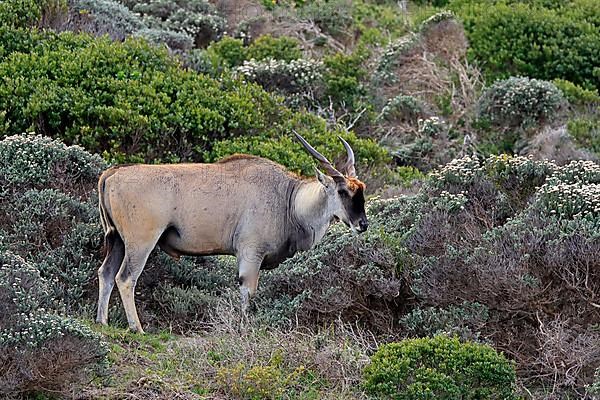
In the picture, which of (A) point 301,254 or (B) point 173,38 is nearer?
(A) point 301,254

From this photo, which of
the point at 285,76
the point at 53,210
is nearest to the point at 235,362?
the point at 53,210

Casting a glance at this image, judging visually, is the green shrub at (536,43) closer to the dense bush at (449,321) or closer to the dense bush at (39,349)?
the dense bush at (449,321)

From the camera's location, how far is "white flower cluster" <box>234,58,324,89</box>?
62.5 feet

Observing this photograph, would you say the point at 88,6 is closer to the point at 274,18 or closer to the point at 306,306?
the point at 274,18

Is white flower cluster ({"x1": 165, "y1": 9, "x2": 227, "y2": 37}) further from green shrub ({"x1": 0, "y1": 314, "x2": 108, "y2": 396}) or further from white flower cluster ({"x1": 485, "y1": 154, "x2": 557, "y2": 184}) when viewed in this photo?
green shrub ({"x1": 0, "y1": 314, "x2": 108, "y2": 396})

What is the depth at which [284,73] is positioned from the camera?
63.0 feet

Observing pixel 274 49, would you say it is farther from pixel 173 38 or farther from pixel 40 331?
pixel 40 331

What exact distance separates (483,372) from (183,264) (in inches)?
145

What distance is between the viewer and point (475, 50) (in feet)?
67.8

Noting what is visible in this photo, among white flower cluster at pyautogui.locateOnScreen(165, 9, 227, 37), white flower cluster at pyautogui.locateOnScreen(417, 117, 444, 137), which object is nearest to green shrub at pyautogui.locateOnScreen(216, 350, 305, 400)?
white flower cluster at pyautogui.locateOnScreen(417, 117, 444, 137)

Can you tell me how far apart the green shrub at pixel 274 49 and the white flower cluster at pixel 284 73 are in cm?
63

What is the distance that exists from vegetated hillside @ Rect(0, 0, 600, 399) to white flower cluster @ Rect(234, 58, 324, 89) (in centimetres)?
4

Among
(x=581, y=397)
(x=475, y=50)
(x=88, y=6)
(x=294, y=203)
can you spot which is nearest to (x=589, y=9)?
(x=475, y=50)

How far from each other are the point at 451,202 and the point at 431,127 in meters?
7.92
